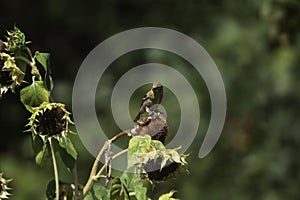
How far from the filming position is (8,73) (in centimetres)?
136

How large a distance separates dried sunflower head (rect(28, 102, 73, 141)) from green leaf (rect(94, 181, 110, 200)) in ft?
0.42

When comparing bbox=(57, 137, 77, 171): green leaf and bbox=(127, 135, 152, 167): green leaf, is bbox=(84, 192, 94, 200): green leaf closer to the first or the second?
bbox=(57, 137, 77, 171): green leaf

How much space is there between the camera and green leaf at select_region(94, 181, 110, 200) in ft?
4.75

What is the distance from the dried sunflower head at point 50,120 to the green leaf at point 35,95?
1.6 inches

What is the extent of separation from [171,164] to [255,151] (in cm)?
253

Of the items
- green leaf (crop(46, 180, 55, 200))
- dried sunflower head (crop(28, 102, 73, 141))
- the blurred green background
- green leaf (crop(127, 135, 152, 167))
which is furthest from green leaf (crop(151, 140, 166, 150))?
the blurred green background

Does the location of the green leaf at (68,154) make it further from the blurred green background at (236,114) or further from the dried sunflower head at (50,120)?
the blurred green background at (236,114)

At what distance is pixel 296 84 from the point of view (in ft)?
12.8

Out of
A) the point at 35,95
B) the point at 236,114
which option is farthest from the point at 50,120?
the point at 236,114

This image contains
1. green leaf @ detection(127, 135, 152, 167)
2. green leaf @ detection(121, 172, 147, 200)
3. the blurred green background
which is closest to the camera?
green leaf @ detection(127, 135, 152, 167)

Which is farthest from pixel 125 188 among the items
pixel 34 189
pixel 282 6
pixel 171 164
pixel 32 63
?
pixel 34 189

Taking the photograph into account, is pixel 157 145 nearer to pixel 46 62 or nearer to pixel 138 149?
pixel 138 149

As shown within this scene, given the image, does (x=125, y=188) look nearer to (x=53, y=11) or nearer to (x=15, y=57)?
(x=15, y=57)

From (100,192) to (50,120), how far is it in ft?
0.52
